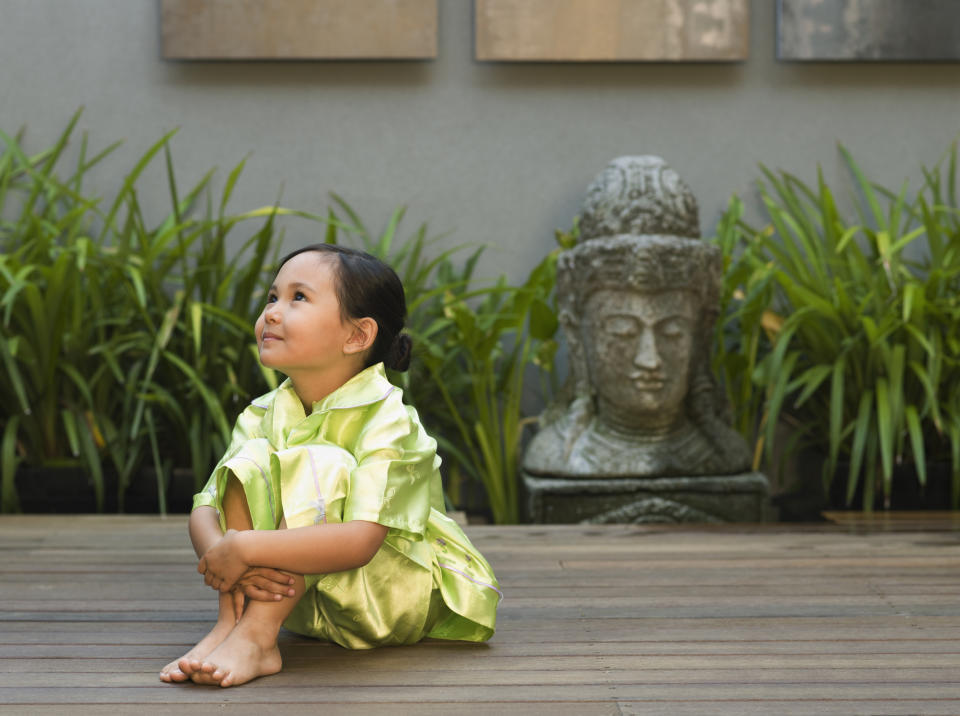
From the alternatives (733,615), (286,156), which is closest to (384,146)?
(286,156)

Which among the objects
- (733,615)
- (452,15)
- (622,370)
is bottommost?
(733,615)

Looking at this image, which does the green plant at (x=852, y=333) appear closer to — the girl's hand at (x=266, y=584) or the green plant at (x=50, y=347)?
the girl's hand at (x=266, y=584)

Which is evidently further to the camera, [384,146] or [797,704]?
[384,146]

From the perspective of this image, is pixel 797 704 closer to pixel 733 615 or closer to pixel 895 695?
pixel 895 695

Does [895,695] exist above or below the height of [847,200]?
below

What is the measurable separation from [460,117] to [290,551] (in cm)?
258

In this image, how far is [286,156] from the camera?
3.66 m

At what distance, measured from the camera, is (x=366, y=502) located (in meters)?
1.42

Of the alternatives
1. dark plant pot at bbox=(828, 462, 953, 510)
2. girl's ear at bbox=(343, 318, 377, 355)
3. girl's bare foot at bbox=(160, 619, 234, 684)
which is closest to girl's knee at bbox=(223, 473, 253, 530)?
girl's bare foot at bbox=(160, 619, 234, 684)

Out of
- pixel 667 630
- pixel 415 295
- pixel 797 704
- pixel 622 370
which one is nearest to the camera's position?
pixel 797 704

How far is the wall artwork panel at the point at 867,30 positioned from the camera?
362cm

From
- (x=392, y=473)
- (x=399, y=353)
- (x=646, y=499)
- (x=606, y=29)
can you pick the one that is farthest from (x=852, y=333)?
(x=392, y=473)

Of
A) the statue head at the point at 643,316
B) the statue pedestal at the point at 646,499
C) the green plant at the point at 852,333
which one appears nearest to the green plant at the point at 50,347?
the statue pedestal at the point at 646,499

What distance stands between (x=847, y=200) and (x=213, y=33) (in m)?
2.33
